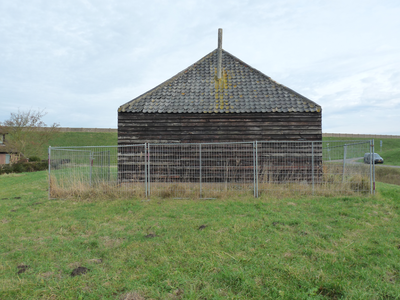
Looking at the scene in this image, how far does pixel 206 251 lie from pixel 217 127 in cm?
791

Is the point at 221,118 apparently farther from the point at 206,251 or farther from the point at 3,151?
the point at 3,151

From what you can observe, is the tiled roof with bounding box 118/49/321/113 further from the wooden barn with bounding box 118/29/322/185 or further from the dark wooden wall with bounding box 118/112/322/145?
the dark wooden wall with bounding box 118/112/322/145

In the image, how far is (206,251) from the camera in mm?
4328

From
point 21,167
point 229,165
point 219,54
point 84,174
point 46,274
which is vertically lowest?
point 46,274

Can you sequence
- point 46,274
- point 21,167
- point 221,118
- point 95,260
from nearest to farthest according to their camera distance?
point 46,274, point 95,260, point 221,118, point 21,167

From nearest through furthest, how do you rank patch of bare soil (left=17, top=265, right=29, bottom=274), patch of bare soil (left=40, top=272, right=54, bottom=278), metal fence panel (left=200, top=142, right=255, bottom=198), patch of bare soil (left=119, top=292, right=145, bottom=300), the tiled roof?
patch of bare soil (left=119, top=292, right=145, bottom=300) < patch of bare soil (left=40, top=272, right=54, bottom=278) < patch of bare soil (left=17, top=265, right=29, bottom=274) < metal fence panel (left=200, top=142, right=255, bottom=198) < the tiled roof

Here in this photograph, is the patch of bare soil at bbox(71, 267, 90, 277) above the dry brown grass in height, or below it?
below

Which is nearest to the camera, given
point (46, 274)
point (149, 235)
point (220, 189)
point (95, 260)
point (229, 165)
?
point (46, 274)

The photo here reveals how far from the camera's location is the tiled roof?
38.3 ft

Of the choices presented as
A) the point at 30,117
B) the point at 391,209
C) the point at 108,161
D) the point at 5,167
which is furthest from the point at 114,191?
the point at 30,117

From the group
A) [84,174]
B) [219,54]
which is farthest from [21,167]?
[219,54]

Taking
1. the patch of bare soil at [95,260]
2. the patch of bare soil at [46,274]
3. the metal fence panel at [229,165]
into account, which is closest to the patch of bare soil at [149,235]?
the patch of bare soil at [95,260]

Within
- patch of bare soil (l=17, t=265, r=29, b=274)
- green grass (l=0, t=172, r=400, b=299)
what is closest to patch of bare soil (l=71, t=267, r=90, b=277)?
green grass (l=0, t=172, r=400, b=299)

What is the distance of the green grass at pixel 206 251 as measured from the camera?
128 inches
